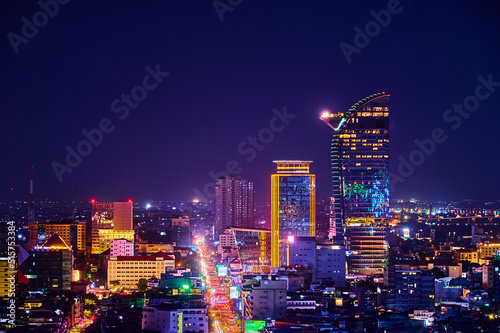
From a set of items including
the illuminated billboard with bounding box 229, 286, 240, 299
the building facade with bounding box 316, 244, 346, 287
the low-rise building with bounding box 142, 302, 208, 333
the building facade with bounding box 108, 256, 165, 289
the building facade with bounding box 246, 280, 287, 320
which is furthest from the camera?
the building facade with bounding box 108, 256, 165, 289

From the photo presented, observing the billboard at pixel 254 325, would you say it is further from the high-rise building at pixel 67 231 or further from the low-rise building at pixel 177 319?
the high-rise building at pixel 67 231

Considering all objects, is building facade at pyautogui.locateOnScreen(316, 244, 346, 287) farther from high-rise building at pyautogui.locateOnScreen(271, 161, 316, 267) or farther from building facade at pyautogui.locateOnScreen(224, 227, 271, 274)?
building facade at pyautogui.locateOnScreen(224, 227, 271, 274)

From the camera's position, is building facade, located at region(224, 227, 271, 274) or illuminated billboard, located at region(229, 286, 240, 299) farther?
building facade, located at region(224, 227, 271, 274)

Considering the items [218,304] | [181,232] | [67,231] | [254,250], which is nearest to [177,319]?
[218,304]

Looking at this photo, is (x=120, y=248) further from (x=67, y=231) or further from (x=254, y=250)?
(x=67, y=231)

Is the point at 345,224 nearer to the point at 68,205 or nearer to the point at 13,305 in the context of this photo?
the point at 13,305

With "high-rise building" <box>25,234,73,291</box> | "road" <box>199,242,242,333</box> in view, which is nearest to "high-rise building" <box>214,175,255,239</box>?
"road" <box>199,242,242,333</box>

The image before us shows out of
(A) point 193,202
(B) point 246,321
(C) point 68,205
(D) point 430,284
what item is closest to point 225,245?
(C) point 68,205

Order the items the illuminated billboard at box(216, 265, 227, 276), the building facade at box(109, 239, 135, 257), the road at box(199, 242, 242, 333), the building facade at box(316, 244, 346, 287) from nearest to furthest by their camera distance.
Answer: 1. the road at box(199, 242, 242, 333)
2. the building facade at box(316, 244, 346, 287)
3. the illuminated billboard at box(216, 265, 227, 276)
4. the building facade at box(109, 239, 135, 257)
